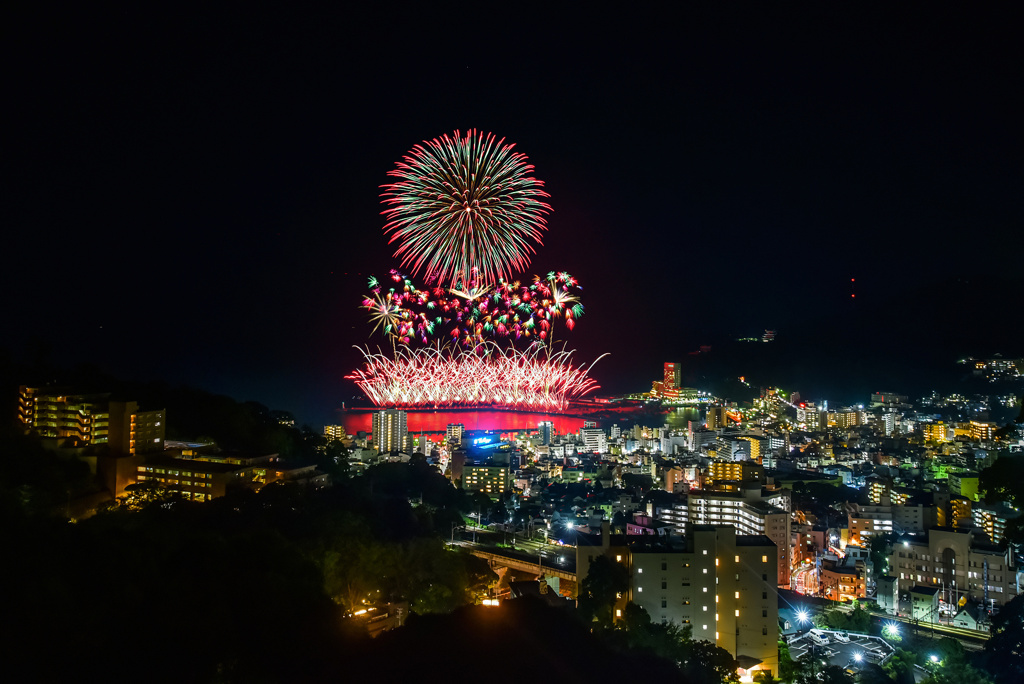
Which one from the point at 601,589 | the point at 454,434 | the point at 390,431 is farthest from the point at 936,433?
the point at 601,589

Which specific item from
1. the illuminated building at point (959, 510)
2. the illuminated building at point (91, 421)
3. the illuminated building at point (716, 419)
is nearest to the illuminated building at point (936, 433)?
the illuminated building at point (716, 419)

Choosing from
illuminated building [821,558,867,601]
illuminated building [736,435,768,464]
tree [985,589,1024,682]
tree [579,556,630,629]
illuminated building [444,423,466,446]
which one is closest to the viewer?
tree [985,589,1024,682]

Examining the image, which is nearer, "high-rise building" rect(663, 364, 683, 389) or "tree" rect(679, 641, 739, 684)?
"tree" rect(679, 641, 739, 684)

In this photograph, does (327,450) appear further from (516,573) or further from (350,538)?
(350,538)

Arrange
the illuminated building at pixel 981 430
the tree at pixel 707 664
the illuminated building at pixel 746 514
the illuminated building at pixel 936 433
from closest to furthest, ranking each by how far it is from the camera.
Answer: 1. the tree at pixel 707 664
2. the illuminated building at pixel 746 514
3. the illuminated building at pixel 981 430
4. the illuminated building at pixel 936 433

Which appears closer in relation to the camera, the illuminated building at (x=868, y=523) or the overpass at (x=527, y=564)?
the overpass at (x=527, y=564)

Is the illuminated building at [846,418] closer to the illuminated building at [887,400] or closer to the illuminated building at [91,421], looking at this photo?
the illuminated building at [887,400]

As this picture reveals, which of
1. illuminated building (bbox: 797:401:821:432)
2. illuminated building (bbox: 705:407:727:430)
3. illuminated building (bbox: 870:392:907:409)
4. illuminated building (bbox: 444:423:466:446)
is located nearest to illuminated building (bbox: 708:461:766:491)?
illuminated building (bbox: 444:423:466:446)

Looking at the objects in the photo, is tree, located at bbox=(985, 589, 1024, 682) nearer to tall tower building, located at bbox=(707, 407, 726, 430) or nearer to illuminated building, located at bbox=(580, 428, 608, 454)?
illuminated building, located at bbox=(580, 428, 608, 454)
